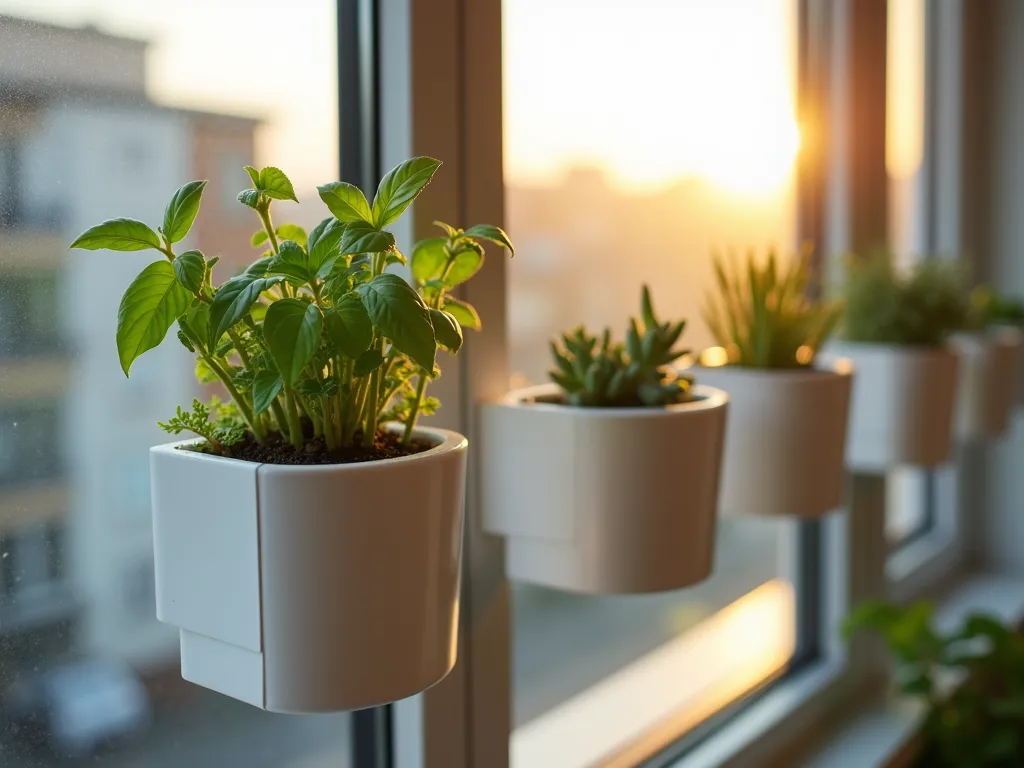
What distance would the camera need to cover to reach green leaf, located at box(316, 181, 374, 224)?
549mm

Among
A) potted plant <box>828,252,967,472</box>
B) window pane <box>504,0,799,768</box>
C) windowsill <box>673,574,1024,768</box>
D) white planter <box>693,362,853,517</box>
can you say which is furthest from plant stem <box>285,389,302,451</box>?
potted plant <box>828,252,967,472</box>

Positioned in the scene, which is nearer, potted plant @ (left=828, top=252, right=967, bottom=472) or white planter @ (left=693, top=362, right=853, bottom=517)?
white planter @ (left=693, top=362, right=853, bottom=517)

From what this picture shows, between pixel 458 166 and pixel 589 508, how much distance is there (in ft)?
0.95

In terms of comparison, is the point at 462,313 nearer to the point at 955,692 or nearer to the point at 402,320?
the point at 402,320

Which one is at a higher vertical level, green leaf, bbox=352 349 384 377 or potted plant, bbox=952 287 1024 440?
green leaf, bbox=352 349 384 377

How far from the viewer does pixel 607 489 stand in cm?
75

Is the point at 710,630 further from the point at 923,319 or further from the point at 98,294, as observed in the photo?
the point at 98,294

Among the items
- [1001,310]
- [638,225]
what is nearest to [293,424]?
[638,225]

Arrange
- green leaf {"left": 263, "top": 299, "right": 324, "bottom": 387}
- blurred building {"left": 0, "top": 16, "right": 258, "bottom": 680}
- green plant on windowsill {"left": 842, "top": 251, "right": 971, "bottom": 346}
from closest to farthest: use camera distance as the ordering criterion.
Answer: green leaf {"left": 263, "top": 299, "right": 324, "bottom": 387}
blurred building {"left": 0, "top": 16, "right": 258, "bottom": 680}
green plant on windowsill {"left": 842, "top": 251, "right": 971, "bottom": 346}

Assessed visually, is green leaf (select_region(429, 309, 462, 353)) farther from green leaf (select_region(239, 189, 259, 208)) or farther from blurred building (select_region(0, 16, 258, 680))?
blurred building (select_region(0, 16, 258, 680))

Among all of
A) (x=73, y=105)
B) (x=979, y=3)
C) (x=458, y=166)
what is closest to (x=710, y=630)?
(x=458, y=166)

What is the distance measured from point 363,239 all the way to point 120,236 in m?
0.12

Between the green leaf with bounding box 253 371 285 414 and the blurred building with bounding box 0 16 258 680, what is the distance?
20 centimetres

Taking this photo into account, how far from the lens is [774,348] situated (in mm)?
1080
